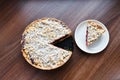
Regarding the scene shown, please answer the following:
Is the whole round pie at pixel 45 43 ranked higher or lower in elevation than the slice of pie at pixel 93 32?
higher

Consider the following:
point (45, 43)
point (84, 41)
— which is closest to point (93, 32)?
point (84, 41)

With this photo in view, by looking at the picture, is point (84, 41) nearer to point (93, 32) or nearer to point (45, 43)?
point (93, 32)

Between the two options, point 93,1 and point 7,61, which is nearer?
point 7,61

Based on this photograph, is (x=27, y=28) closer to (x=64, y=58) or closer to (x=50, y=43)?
(x=50, y=43)

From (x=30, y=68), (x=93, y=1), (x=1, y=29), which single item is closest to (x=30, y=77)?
(x=30, y=68)

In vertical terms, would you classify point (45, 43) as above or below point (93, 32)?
above
